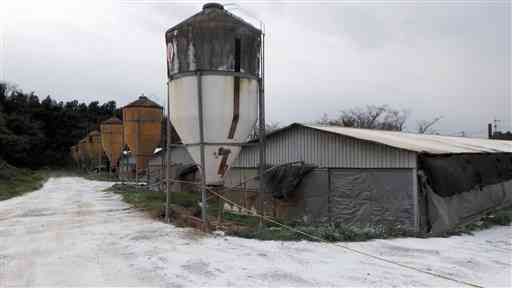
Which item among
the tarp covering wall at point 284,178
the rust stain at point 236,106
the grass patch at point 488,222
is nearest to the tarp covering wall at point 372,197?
the tarp covering wall at point 284,178

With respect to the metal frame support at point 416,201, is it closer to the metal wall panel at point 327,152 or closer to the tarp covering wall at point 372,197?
the tarp covering wall at point 372,197

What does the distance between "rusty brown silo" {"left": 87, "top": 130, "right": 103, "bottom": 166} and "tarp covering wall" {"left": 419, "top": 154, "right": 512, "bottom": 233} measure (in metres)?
46.2

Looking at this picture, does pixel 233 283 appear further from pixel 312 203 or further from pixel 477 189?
pixel 477 189

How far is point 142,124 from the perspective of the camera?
25828 mm

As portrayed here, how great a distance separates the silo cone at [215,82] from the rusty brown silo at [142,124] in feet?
45.9

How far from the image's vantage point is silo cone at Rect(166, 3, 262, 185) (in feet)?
38.3

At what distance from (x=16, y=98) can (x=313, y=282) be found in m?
74.6

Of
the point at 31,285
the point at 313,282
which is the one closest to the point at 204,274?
the point at 313,282

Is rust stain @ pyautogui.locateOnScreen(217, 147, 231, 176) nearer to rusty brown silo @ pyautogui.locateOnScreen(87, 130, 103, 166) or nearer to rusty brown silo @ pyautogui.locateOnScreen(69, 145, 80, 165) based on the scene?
rusty brown silo @ pyautogui.locateOnScreen(87, 130, 103, 166)

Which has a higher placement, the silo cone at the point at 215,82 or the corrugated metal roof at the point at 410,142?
the silo cone at the point at 215,82

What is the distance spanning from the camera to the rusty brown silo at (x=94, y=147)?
54094 millimetres

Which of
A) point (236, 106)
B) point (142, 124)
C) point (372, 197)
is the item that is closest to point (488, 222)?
point (372, 197)

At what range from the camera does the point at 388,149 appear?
40.9ft

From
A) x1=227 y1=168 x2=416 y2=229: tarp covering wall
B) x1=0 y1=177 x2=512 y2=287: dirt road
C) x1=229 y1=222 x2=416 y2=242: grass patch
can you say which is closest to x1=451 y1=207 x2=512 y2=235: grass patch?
x1=0 y1=177 x2=512 y2=287: dirt road
